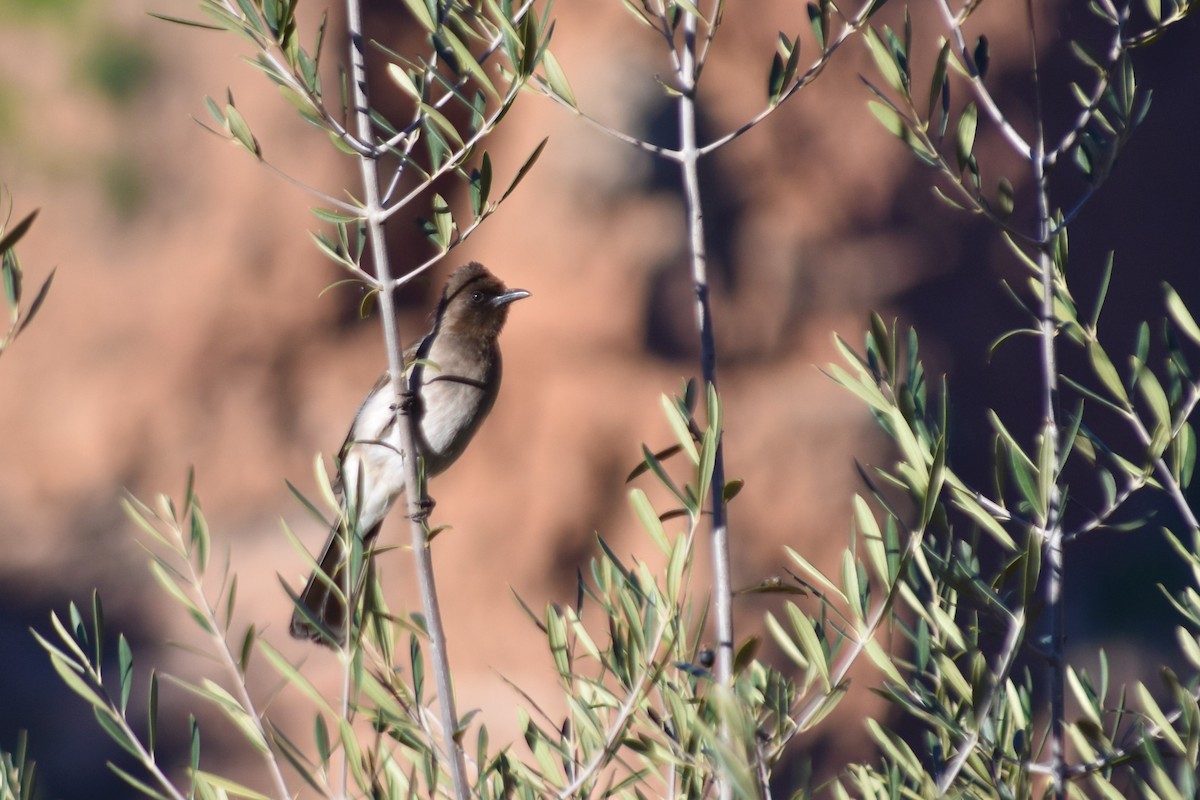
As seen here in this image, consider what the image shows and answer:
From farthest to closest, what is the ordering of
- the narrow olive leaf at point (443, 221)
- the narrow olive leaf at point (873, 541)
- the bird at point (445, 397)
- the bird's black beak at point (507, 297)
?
the bird's black beak at point (507, 297) → the bird at point (445, 397) → the narrow olive leaf at point (443, 221) → the narrow olive leaf at point (873, 541)

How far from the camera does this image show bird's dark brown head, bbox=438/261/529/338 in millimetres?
3369

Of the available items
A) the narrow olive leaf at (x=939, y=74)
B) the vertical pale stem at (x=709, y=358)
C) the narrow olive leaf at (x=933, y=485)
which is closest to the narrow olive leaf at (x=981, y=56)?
the narrow olive leaf at (x=939, y=74)

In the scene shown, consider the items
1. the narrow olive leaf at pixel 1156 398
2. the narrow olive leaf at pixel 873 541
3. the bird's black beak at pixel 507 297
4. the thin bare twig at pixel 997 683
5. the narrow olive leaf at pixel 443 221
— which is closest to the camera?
the thin bare twig at pixel 997 683

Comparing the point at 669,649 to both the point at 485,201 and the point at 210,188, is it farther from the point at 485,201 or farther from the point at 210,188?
the point at 210,188

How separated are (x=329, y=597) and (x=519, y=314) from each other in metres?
2.70

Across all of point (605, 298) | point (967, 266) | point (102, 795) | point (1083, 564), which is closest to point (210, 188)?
point (605, 298)

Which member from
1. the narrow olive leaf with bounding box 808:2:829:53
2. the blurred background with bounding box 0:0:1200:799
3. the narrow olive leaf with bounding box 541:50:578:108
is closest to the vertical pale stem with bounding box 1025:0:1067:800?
the narrow olive leaf with bounding box 808:2:829:53

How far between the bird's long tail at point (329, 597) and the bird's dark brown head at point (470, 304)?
67 cm

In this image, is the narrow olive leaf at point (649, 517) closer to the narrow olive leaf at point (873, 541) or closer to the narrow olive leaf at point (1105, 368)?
the narrow olive leaf at point (873, 541)

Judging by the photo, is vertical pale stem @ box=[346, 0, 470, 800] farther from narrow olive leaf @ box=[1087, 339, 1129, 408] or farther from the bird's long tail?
narrow olive leaf @ box=[1087, 339, 1129, 408]

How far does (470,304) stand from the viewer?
11.1 feet

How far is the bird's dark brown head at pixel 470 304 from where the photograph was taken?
337cm

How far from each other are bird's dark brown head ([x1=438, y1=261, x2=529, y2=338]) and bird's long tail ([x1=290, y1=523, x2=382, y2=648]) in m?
0.67

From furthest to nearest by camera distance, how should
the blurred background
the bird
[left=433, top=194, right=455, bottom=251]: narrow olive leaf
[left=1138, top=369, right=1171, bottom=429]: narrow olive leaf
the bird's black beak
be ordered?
1. the blurred background
2. the bird's black beak
3. the bird
4. [left=433, top=194, right=455, bottom=251]: narrow olive leaf
5. [left=1138, top=369, right=1171, bottom=429]: narrow olive leaf
